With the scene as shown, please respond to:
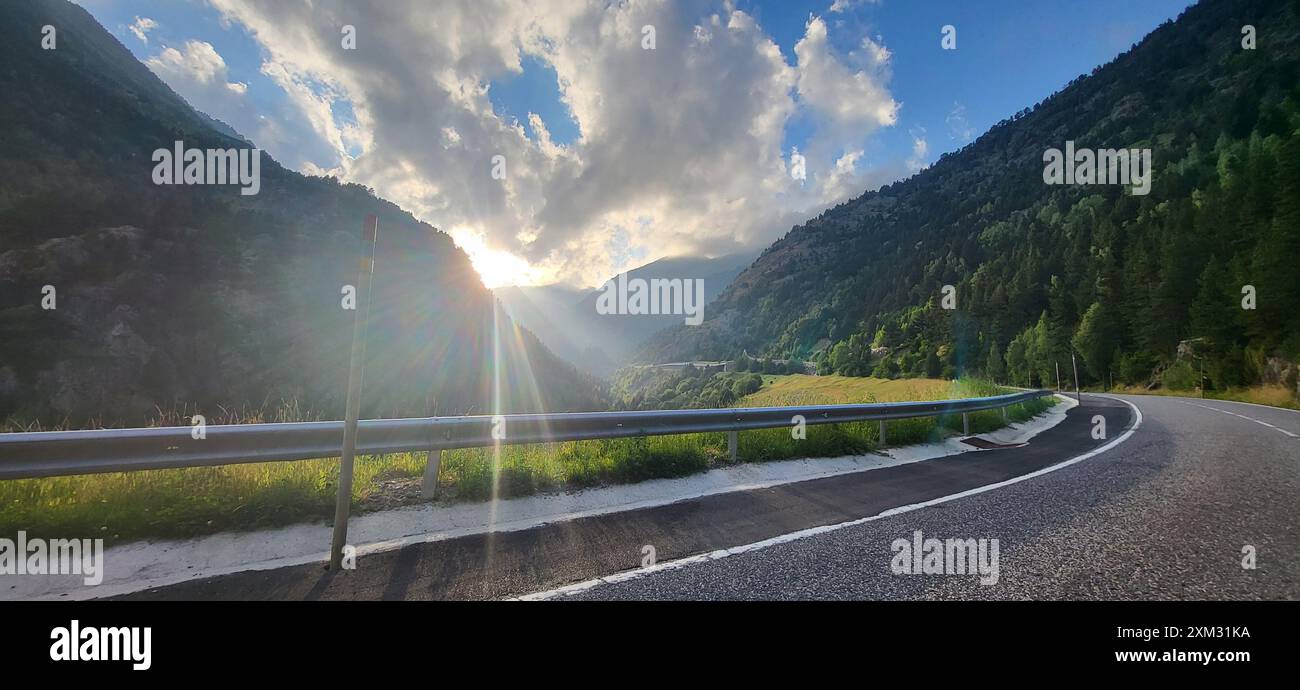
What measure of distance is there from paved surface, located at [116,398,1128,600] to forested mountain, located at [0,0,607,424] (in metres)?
32.3

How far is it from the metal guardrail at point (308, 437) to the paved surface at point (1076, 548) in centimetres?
296

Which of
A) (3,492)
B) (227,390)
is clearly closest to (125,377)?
(227,390)

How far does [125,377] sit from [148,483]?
50361 millimetres
